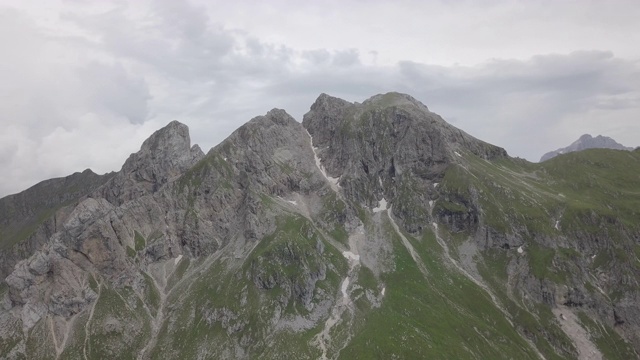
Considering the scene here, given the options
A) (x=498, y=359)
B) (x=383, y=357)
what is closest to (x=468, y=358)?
(x=498, y=359)

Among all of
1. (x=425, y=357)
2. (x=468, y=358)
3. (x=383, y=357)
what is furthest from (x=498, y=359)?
(x=383, y=357)

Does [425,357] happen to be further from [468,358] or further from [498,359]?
[498,359]

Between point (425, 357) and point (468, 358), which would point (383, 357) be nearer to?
point (425, 357)

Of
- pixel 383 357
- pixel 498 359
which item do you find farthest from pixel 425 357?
pixel 498 359

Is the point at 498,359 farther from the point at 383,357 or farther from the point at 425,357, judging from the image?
the point at 383,357
